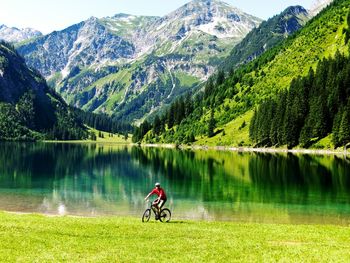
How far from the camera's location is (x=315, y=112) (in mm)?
169875

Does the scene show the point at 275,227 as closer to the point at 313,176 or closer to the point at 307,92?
the point at 313,176

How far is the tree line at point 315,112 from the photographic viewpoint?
15825 cm

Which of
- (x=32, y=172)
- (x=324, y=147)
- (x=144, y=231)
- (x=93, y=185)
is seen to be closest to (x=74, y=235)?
(x=144, y=231)

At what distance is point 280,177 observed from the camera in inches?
3583

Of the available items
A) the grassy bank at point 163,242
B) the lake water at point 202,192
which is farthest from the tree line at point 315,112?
the grassy bank at point 163,242

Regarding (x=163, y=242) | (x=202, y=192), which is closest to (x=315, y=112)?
(x=202, y=192)

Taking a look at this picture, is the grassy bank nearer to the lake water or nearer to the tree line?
the lake water

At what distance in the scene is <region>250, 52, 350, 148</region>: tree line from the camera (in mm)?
158250

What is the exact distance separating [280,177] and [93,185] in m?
40.4

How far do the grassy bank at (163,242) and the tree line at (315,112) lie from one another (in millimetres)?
128636

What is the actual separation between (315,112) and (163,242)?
15296 cm

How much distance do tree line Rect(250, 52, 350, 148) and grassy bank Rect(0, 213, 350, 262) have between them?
128636 millimetres

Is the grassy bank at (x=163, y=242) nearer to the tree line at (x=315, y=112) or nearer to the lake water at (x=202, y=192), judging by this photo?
the lake water at (x=202, y=192)

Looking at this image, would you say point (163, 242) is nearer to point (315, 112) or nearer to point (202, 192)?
point (202, 192)
